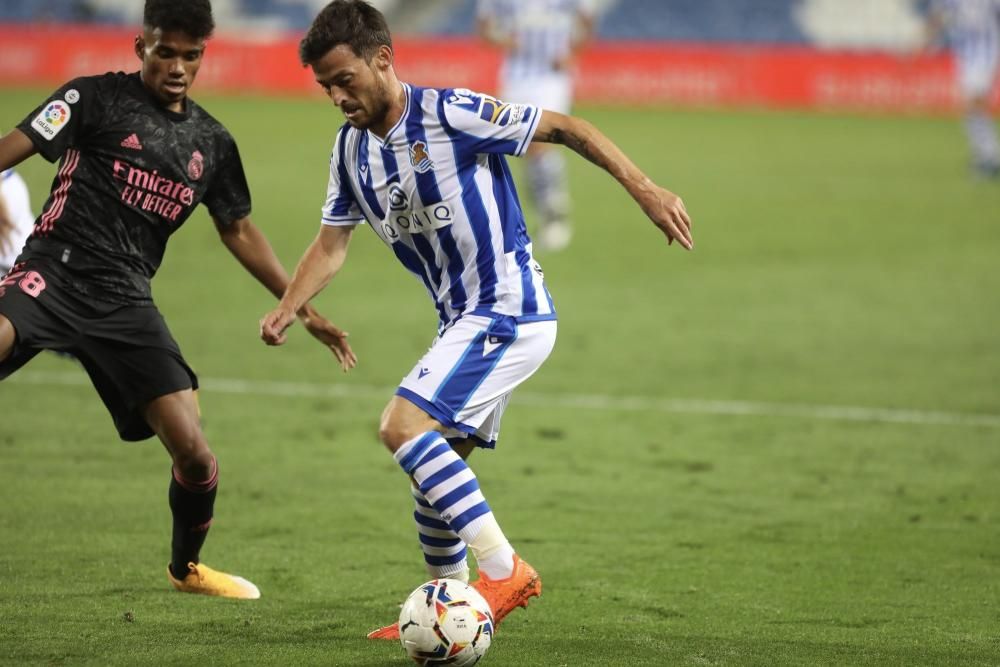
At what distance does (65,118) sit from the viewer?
520 cm

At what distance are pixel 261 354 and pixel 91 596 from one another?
5.10 meters

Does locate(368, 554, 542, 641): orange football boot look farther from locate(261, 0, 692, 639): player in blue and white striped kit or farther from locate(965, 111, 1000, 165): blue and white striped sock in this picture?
locate(965, 111, 1000, 165): blue and white striped sock

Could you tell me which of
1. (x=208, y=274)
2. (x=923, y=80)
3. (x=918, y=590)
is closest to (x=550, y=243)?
(x=208, y=274)

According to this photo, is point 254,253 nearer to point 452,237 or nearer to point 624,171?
point 452,237

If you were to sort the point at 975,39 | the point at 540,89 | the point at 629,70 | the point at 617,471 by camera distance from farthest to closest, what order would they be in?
the point at 629,70
the point at 975,39
the point at 540,89
the point at 617,471

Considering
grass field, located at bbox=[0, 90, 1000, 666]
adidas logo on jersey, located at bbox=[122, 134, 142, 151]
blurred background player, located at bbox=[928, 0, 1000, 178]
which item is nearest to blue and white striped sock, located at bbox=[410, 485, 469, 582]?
grass field, located at bbox=[0, 90, 1000, 666]

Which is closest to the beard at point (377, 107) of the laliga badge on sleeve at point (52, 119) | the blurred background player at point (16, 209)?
the laliga badge on sleeve at point (52, 119)

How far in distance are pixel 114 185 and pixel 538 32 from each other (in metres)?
11.6

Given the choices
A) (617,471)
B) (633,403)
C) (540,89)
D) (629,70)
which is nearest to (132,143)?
(617,471)

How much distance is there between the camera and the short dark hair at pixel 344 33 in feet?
16.0

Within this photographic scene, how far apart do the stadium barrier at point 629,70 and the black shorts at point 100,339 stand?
24607 mm

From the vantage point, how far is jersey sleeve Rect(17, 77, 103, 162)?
5125 millimetres

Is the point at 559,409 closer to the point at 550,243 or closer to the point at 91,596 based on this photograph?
the point at 91,596

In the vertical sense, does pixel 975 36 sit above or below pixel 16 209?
above
